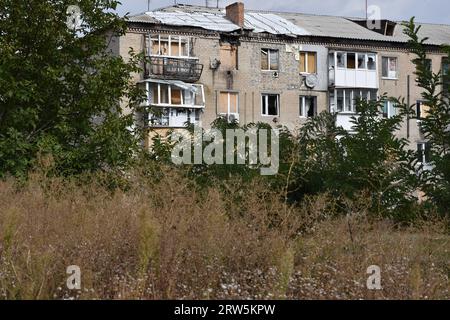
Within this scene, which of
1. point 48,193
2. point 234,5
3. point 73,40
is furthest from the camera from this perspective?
point 234,5

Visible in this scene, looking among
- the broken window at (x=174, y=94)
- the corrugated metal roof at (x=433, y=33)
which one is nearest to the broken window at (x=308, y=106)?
the broken window at (x=174, y=94)

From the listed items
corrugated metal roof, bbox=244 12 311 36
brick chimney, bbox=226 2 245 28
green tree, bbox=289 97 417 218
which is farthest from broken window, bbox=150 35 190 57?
green tree, bbox=289 97 417 218

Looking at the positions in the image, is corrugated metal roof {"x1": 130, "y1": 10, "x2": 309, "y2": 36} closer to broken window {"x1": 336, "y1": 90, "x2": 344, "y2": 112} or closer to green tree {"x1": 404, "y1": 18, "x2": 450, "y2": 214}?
broken window {"x1": 336, "y1": 90, "x2": 344, "y2": 112}

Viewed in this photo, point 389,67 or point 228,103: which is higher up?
point 389,67

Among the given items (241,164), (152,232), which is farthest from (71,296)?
(241,164)

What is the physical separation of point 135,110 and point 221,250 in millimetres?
9190

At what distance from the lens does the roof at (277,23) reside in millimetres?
38094

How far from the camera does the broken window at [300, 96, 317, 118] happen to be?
40.1 meters

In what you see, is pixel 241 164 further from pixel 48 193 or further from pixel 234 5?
pixel 234 5

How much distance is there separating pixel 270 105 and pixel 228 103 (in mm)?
2495

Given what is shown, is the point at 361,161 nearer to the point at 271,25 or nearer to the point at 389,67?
the point at 271,25

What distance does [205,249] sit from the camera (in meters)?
6.99

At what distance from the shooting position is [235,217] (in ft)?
25.4

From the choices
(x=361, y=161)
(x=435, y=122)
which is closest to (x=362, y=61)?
(x=361, y=161)
